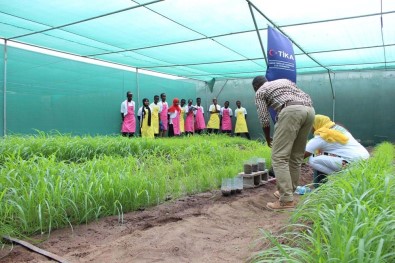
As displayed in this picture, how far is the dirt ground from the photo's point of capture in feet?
6.19

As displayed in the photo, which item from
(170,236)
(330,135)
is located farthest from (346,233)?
(330,135)

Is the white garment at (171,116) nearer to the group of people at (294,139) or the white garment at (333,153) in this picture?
the group of people at (294,139)

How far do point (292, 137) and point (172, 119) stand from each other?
320 inches

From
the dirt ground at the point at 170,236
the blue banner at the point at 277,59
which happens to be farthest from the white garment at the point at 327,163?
the blue banner at the point at 277,59

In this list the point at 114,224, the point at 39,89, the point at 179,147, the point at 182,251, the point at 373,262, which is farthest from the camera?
the point at 39,89

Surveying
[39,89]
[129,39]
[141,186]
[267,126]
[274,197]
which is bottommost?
[274,197]

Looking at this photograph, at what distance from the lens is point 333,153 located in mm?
3602

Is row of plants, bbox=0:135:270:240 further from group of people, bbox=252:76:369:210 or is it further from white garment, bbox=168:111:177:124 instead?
white garment, bbox=168:111:177:124

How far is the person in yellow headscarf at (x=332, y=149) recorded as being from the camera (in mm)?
3504

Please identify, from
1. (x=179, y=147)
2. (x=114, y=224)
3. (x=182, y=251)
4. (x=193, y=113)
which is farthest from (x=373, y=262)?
(x=193, y=113)

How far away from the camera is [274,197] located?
370 cm

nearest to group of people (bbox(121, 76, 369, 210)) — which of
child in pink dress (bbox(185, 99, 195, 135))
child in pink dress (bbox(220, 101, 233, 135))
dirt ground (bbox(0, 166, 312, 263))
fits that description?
dirt ground (bbox(0, 166, 312, 263))

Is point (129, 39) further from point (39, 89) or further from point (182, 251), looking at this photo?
point (182, 251)

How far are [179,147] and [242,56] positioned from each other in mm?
4204
